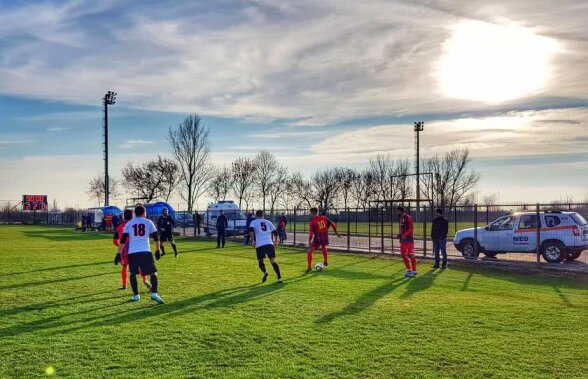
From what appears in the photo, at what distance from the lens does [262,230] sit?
511 inches

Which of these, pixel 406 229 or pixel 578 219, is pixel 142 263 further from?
pixel 578 219

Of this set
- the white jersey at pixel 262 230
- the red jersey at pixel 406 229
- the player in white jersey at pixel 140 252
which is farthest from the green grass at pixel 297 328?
the red jersey at pixel 406 229

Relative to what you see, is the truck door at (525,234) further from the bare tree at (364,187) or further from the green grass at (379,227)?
the bare tree at (364,187)

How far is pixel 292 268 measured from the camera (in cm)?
1683

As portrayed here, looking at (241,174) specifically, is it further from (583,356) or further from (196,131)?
(583,356)

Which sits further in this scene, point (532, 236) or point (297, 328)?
point (532, 236)

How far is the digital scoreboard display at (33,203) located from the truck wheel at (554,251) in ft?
251

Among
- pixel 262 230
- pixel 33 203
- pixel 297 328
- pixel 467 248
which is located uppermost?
pixel 33 203

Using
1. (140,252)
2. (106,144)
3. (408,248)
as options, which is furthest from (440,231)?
(106,144)

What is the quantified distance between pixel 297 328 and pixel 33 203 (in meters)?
80.5

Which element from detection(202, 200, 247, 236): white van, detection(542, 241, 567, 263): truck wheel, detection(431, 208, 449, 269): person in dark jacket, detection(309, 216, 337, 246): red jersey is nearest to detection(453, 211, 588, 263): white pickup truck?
detection(542, 241, 567, 263): truck wheel

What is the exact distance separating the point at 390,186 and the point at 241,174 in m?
20.7

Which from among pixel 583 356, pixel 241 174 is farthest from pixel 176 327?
pixel 241 174

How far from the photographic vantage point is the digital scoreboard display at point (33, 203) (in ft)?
254
